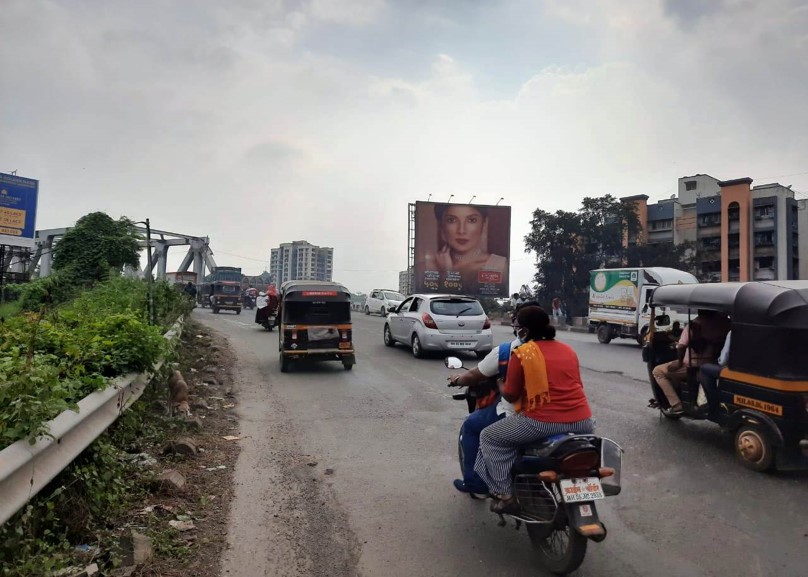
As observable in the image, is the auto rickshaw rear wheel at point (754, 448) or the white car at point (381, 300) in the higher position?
the white car at point (381, 300)

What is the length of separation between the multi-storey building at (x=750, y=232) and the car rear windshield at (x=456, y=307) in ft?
126

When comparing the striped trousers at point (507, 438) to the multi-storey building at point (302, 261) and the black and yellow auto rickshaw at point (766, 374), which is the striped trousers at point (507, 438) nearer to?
the black and yellow auto rickshaw at point (766, 374)

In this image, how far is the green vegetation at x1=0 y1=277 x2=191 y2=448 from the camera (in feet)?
9.84

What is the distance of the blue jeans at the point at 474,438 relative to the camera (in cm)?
405

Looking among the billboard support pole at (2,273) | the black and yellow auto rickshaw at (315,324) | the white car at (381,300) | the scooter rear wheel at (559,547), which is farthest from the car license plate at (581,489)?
the white car at (381,300)

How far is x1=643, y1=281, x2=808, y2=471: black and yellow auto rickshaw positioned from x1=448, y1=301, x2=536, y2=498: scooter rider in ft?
9.02

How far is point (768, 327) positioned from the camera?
5.17m

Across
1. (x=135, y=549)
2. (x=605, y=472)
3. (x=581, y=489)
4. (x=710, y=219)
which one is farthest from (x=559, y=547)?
(x=710, y=219)

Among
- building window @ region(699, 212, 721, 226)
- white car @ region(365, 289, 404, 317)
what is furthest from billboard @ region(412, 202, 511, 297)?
building window @ region(699, 212, 721, 226)

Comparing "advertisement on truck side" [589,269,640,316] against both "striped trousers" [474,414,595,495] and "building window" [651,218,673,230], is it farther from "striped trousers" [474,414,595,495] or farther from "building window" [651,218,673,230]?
"building window" [651,218,673,230]

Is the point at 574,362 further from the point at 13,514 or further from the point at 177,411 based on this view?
the point at 177,411

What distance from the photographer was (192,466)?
5188mm

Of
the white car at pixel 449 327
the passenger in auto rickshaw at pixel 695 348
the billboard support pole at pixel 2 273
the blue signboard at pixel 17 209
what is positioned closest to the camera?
the passenger in auto rickshaw at pixel 695 348

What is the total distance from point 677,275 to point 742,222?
35.5 meters
